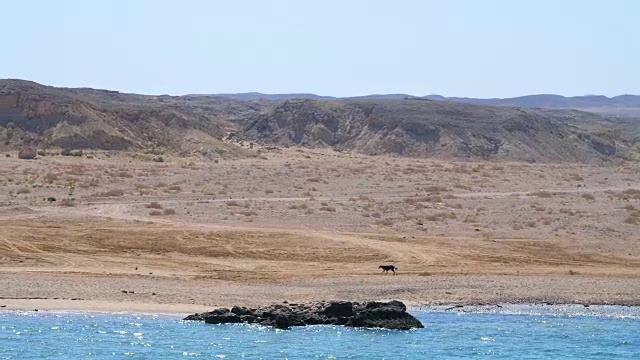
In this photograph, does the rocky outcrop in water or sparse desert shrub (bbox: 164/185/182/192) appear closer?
the rocky outcrop in water

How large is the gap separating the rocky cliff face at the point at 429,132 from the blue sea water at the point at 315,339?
6759 centimetres

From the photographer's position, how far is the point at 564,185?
60.9 metres

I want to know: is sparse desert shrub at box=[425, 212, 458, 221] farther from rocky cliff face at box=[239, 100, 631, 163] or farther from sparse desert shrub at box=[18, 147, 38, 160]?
rocky cliff face at box=[239, 100, 631, 163]

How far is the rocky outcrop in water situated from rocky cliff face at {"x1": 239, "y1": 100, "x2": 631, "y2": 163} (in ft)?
224

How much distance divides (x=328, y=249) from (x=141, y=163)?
36.4 metres

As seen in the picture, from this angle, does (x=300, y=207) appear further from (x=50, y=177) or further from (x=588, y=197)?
(x=50, y=177)

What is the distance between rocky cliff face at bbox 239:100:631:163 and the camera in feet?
303

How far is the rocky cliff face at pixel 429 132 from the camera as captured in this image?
303ft

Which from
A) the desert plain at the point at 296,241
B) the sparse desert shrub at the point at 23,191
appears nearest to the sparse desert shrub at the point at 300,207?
the desert plain at the point at 296,241

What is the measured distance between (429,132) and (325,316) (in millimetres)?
75210

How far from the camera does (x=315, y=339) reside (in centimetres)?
1972

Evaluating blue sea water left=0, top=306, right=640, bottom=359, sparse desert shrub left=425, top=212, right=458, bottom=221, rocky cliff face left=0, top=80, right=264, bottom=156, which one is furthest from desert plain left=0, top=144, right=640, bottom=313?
rocky cliff face left=0, top=80, right=264, bottom=156

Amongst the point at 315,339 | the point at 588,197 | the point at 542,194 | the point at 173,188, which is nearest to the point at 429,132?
the point at 542,194

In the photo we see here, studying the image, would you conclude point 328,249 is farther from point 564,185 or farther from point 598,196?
point 564,185
